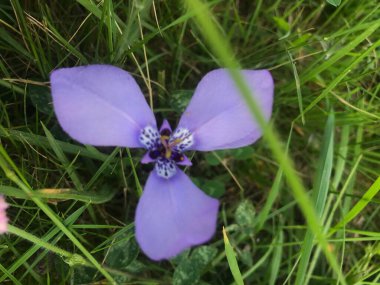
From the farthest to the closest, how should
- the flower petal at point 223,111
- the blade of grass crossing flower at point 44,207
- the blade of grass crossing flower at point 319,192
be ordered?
the blade of grass crossing flower at point 319,192
the flower petal at point 223,111
the blade of grass crossing flower at point 44,207

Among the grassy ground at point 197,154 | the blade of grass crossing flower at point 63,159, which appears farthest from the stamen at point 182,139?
the blade of grass crossing flower at point 63,159

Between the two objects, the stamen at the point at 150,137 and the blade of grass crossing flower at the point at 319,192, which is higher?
the stamen at the point at 150,137

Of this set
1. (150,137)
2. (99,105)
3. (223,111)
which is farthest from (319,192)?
(99,105)

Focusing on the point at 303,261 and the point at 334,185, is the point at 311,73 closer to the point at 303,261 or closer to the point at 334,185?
the point at 334,185

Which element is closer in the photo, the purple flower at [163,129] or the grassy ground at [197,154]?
the purple flower at [163,129]

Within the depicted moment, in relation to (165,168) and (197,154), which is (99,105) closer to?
(165,168)

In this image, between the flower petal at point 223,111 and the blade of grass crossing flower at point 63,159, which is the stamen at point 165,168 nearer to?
the flower petal at point 223,111

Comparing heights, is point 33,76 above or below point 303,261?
above

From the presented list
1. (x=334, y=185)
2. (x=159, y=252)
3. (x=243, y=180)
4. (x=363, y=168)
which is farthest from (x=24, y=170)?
(x=363, y=168)
